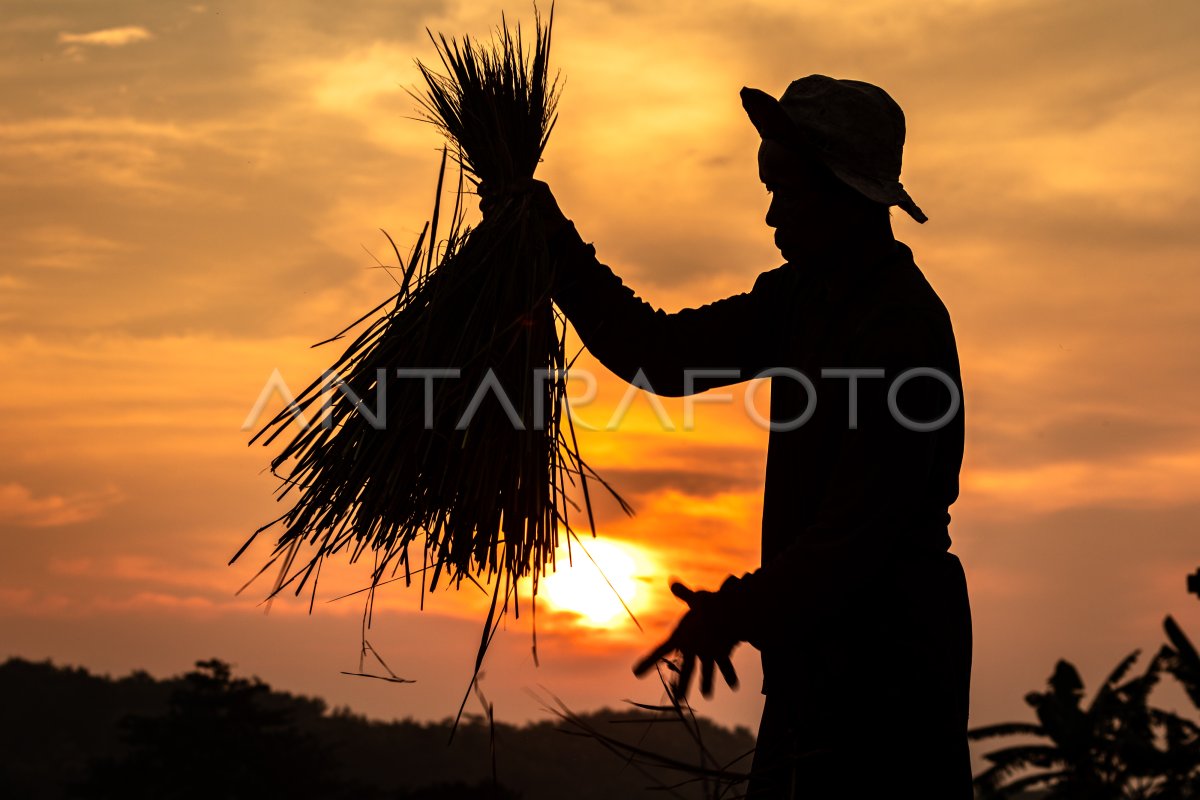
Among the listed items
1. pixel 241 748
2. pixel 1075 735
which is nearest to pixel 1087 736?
pixel 1075 735

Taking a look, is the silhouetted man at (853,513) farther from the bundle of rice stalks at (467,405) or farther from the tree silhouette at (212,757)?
the tree silhouette at (212,757)

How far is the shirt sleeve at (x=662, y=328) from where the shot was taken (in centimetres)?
312

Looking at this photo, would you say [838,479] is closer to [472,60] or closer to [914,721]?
[914,721]

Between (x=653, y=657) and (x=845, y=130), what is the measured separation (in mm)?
1030

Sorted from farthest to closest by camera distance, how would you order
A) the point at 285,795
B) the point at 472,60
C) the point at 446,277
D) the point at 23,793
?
the point at 23,793 < the point at 285,795 < the point at 472,60 < the point at 446,277

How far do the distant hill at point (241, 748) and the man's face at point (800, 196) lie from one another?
Answer: 44935mm

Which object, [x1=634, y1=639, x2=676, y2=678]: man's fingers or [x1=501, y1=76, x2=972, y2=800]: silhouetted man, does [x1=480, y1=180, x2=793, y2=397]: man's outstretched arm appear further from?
[x1=634, y1=639, x2=676, y2=678]: man's fingers

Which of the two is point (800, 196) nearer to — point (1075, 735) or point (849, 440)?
point (849, 440)

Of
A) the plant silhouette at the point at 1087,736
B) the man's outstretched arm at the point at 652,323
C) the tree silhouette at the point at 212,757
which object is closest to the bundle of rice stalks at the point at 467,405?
the man's outstretched arm at the point at 652,323

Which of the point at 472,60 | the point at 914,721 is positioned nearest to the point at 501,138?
the point at 472,60

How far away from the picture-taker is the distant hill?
180 ft

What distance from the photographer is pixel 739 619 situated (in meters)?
2.41

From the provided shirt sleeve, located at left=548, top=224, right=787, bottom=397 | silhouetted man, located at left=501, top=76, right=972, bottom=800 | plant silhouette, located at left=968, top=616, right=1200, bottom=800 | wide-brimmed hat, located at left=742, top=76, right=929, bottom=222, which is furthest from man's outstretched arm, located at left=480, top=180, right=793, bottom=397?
plant silhouette, located at left=968, top=616, right=1200, bottom=800

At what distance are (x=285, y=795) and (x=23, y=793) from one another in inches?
825
